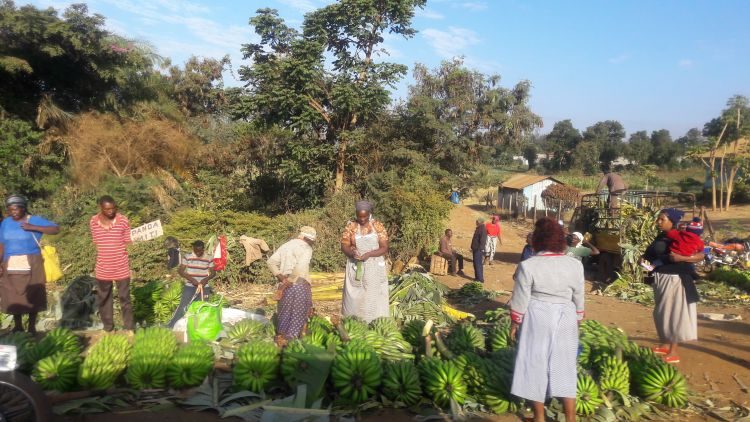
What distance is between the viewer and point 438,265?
1307cm

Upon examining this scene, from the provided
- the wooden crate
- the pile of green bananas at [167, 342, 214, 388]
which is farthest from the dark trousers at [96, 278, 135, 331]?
the wooden crate

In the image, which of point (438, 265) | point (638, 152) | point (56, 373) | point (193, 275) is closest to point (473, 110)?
point (438, 265)

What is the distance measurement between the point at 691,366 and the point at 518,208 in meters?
25.2

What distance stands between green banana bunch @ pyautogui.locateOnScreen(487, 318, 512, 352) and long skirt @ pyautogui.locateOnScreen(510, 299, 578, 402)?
107cm

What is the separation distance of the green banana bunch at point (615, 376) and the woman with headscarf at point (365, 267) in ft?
8.14

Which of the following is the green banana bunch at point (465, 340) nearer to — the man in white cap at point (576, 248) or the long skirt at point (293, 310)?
the long skirt at point (293, 310)

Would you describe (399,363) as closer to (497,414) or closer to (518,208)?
(497,414)

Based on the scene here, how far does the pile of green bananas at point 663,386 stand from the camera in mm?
4340

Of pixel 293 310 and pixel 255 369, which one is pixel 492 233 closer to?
pixel 293 310

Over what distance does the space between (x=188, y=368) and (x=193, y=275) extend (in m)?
2.06

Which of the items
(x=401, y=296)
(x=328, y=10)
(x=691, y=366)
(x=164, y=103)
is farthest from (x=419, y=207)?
(x=164, y=103)

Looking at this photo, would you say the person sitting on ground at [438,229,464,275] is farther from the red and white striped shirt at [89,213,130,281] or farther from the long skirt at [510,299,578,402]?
the long skirt at [510,299,578,402]

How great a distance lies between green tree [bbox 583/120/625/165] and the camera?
159 feet

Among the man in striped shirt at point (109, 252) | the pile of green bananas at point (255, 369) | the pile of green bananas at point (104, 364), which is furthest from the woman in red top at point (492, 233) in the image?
the pile of green bananas at point (104, 364)
